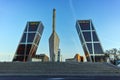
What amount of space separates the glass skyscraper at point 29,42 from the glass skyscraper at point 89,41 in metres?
13.7

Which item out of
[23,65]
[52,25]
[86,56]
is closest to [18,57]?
[52,25]

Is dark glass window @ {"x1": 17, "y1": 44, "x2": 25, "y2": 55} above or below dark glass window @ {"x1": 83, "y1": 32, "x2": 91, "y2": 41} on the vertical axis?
below

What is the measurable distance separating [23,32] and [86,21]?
837 inches

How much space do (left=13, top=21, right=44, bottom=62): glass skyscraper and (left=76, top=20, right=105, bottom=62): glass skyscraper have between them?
13713mm

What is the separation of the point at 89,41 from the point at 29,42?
63.3ft

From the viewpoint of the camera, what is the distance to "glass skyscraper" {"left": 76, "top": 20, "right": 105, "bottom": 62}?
2842 inches

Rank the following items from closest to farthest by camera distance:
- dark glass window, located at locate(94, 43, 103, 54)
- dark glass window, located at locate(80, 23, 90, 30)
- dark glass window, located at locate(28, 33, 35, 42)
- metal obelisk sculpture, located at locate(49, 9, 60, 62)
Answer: metal obelisk sculpture, located at locate(49, 9, 60, 62) → dark glass window, located at locate(94, 43, 103, 54) → dark glass window, located at locate(80, 23, 90, 30) → dark glass window, located at locate(28, 33, 35, 42)

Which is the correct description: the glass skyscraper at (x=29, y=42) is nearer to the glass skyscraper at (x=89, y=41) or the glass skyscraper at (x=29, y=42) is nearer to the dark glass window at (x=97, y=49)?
the glass skyscraper at (x=89, y=41)

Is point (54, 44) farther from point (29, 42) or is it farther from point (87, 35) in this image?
point (87, 35)

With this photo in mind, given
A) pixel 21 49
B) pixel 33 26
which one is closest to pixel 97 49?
pixel 33 26

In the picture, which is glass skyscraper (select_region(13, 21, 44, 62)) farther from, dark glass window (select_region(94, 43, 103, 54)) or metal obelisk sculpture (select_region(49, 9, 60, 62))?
dark glass window (select_region(94, 43, 103, 54))

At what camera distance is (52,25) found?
64625 millimetres

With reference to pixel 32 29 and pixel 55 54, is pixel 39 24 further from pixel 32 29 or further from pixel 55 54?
pixel 55 54

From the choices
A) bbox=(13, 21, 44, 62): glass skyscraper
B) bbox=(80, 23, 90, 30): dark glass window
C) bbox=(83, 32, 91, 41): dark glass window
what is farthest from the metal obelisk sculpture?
bbox=(80, 23, 90, 30): dark glass window
